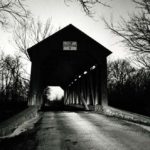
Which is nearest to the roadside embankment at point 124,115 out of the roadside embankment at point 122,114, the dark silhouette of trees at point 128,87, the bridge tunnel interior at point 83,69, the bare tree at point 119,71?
the roadside embankment at point 122,114

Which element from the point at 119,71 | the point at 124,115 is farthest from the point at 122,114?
the point at 119,71

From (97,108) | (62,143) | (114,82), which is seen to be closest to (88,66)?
(97,108)

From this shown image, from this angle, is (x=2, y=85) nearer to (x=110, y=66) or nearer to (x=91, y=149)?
(x=110, y=66)

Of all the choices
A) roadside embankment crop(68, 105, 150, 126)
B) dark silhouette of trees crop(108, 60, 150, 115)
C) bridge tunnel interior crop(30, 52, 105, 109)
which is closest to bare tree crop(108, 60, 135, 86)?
dark silhouette of trees crop(108, 60, 150, 115)

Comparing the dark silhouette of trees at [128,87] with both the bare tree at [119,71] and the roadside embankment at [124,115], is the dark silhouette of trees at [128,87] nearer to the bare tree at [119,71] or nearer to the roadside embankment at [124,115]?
the bare tree at [119,71]

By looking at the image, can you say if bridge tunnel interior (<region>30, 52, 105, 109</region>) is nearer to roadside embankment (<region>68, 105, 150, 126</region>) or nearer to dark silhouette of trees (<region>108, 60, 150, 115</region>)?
roadside embankment (<region>68, 105, 150, 126</region>)

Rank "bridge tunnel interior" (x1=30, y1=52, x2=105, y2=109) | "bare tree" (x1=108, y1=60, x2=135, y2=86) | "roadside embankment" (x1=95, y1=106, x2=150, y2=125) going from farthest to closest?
"bare tree" (x1=108, y1=60, x2=135, y2=86)
"bridge tunnel interior" (x1=30, y1=52, x2=105, y2=109)
"roadside embankment" (x1=95, y1=106, x2=150, y2=125)

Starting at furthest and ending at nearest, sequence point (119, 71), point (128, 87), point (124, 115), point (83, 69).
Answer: point (119, 71)
point (128, 87)
point (83, 69)
point (124, 115)

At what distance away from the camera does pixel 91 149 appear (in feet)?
10.8

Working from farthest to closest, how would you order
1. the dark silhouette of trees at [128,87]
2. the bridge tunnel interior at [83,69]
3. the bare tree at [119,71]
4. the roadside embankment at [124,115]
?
1. the bare tree at [119,71]
2. the dark silhouette of trees at [128,87]
3. the bridge tunnel interior at [83,69]
4. the roadside embankment at [124,115]

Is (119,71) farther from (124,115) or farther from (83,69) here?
(124,115)

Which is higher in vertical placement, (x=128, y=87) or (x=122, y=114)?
(x=128, y=87)

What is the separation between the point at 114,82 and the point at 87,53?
79.7 ft

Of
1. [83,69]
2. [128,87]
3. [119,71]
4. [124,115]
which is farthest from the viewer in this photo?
[119,71]
